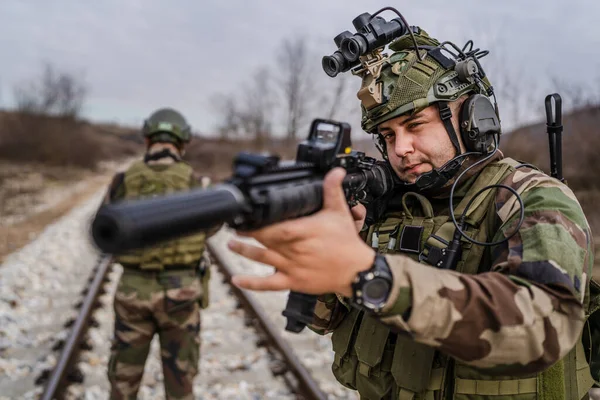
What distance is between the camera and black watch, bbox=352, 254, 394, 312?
4.62 feet

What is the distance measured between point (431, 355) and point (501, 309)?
2.46 ft

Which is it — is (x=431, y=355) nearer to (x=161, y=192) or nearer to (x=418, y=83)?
(x=418, y=83)

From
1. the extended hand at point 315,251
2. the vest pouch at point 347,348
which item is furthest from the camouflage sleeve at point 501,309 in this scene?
the vest pouch at point 347,348

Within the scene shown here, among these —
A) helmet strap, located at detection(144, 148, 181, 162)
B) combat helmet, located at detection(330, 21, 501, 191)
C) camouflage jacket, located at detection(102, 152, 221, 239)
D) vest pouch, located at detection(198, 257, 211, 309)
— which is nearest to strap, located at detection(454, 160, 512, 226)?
combat helmet, located at detection(330, 21, 501, 191)

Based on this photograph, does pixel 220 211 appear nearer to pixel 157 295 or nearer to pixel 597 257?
pixel 157 295

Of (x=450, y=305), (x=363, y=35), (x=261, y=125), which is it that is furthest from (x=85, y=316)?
(x=261, y=125)

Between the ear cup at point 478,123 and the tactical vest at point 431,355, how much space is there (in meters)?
0.14

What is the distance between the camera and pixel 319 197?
4.87 ft

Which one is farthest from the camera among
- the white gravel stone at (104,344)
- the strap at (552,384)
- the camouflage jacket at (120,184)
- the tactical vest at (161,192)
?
the white gravel stone at (104,344)

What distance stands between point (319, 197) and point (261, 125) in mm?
35355

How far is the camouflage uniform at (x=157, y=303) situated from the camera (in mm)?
4348

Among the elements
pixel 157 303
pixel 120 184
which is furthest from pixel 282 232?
pixel 120 184

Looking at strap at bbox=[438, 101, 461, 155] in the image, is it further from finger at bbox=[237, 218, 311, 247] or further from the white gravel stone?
the white gravel stone

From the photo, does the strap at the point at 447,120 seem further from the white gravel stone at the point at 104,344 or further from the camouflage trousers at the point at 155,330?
the white gravel stone at the point at 104,344
